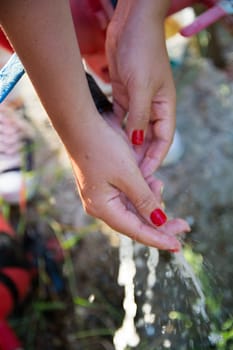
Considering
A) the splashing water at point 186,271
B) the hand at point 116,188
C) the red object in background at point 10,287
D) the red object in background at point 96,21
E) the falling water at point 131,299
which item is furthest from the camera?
the red object in background at point 10,287

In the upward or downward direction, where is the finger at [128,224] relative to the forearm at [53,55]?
downward

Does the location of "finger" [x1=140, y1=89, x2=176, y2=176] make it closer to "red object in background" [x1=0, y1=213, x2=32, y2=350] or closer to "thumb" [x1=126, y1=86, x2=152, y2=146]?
"thumb" [x1=126, y1=86, x2=152, y2=146]

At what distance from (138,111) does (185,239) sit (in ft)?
1.91

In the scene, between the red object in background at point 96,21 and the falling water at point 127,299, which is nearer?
the red object in background at point 96,21

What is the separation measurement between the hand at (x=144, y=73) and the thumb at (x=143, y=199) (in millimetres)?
124

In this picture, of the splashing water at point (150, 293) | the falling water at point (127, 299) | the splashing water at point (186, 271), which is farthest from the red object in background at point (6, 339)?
the splashing water at point (186, 271)

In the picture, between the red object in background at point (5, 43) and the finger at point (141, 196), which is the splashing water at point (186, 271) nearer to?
the finger at point (141, 196)

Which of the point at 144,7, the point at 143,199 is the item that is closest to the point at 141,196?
the point at 143,199

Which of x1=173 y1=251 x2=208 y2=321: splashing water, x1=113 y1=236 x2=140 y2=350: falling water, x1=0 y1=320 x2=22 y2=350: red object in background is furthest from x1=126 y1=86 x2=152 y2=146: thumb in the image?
x1=0 y1=320 x2=22 y2=350: red object in background

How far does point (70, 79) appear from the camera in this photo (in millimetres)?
1056

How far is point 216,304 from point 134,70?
2.40ft

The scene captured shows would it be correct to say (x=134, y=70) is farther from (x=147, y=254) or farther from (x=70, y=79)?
(x=147, y=254)

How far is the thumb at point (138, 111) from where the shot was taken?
121cm

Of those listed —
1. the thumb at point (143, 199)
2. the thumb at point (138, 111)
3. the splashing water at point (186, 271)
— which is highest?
the thumb at point (138, 111)
